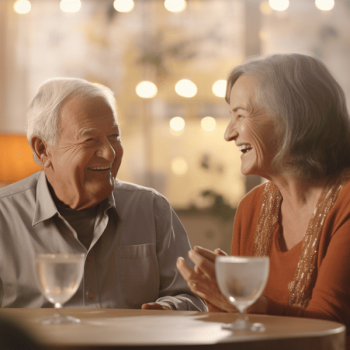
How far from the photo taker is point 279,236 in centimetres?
173

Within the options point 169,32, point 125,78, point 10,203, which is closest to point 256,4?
point 169,32

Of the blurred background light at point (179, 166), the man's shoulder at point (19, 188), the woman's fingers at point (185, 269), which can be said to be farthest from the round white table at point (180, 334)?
the blurred background light at point (179, 166)

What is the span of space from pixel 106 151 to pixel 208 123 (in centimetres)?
243

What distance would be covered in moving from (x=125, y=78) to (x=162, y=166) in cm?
78

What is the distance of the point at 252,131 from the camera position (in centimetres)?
165

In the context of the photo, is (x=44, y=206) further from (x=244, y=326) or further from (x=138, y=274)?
(x=244, y=326)

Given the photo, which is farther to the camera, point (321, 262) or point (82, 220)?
point (82, 220)

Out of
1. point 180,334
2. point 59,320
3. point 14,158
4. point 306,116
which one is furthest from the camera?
point 14,158

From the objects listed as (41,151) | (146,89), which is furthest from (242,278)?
(146,89)

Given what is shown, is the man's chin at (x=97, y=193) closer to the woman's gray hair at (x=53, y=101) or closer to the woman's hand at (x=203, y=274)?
the woman's gray hair at (x=53, y=101)

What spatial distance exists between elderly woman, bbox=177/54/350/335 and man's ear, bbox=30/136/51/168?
66 centimetres

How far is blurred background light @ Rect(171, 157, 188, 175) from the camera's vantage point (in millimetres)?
4070

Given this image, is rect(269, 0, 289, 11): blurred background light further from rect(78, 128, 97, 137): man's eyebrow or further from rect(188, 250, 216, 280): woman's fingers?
rect(188, 250, 216, 280): woman's fingers

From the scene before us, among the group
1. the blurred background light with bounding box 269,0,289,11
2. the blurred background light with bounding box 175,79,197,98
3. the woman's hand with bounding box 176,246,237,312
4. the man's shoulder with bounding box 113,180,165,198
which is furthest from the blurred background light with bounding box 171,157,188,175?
the woman's hand with bounding box 176,246,237,312
